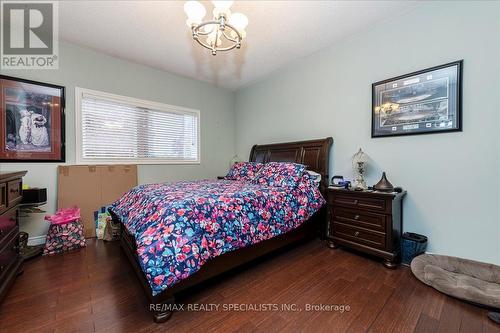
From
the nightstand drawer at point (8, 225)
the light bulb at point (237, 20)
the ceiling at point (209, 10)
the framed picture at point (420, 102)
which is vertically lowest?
the nightstand drawer at point (8, 225)

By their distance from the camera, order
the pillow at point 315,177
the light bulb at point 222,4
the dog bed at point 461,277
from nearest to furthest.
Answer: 1. the dog bed at point 461,277
2. the light bulb at point 222,4
3. the pillow at point 315,177

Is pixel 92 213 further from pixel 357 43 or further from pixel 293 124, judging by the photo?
pixel 357 43

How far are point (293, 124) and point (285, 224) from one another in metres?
1.85

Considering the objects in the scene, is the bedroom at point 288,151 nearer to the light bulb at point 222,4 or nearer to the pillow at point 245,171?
the pillow at point 245,171

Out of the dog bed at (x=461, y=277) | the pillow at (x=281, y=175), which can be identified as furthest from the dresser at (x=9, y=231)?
the dog bed at (x=461, y=277)

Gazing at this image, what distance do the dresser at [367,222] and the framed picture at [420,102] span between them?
730 millimetres

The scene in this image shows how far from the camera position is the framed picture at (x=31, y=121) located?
2.38 meters

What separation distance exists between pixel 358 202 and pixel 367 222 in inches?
8.6

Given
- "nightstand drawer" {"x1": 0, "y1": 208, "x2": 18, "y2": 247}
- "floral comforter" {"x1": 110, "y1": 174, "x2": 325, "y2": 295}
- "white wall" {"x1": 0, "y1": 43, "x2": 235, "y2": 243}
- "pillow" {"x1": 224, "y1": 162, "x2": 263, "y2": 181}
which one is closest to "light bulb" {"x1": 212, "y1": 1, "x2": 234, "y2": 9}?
"floral comforter" {"x1": 110, "y1": 174, "x2": 325, "y2": 295}

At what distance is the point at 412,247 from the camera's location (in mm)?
2025

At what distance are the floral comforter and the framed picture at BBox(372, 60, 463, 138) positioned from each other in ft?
4.49

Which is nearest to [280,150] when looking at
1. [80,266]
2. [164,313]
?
[164,313]

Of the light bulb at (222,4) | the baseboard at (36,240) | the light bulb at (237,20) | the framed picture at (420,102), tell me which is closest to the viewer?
the light bulb at (222,4)

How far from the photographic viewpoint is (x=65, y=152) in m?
2.75
